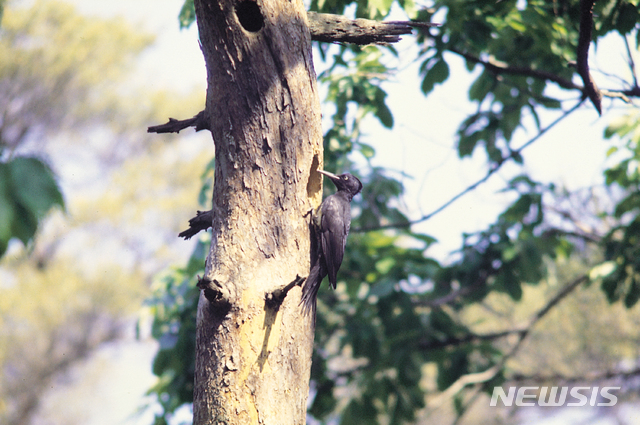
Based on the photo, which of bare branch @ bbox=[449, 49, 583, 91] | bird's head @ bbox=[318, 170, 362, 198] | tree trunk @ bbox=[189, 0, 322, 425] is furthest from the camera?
bird's head @ bbox=[318, 170, 362, 198]

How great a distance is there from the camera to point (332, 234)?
8.82ft

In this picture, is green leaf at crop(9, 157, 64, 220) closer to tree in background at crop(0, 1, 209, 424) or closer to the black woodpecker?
the black woodpecker

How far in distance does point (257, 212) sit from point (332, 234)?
2.06 feet

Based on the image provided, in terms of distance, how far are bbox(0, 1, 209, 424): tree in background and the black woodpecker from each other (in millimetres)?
9675

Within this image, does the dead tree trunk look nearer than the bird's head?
Yes

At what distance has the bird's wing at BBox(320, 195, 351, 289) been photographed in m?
2.56

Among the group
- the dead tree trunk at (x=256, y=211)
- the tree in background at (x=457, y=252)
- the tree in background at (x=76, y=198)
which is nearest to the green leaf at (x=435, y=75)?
the tree in background at (x=457, y=252)

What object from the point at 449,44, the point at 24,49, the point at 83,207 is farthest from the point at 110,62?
the point at 449,44

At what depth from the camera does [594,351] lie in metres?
10.7

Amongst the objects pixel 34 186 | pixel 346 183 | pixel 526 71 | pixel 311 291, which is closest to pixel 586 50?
pixel 526 71

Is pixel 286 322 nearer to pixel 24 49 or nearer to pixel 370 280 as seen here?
pixel 370 280

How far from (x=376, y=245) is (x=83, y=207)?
35.5 feet

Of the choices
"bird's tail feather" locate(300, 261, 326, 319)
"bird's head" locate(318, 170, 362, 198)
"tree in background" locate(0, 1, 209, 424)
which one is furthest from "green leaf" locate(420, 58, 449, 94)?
"tree in background" locate(0, 1, 209, 424)

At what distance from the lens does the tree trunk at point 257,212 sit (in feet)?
6.37
